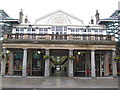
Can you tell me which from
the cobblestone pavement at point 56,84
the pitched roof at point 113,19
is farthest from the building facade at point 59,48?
the cobblestone pavement at point 56,84

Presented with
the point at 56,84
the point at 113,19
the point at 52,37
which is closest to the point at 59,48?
the point at 52,37

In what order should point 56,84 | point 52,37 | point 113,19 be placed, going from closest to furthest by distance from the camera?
point 56,84 → point 52,37 → point 113,19

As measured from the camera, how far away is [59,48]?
63.6 ft

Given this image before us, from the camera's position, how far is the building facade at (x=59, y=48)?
63.4 ft

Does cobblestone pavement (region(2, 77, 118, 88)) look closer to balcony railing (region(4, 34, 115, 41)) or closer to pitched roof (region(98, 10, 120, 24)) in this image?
balcony railing (region(4, 34, 115, 41))

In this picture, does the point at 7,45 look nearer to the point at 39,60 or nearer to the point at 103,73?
the point at 39,60

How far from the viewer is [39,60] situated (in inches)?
930

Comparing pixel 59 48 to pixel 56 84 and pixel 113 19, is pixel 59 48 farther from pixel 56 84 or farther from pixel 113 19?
pixel 113 19

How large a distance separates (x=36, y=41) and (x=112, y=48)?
369 inches

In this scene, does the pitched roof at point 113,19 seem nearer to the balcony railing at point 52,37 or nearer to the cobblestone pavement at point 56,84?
the balcony railing at point 52,37

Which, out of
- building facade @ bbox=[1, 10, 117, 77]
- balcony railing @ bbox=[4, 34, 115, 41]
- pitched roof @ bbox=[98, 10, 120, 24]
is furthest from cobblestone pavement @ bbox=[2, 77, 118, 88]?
pitched roof @ bbox=[98, 10, 120, 24]

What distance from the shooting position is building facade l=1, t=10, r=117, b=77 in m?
19.3

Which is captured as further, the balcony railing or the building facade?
the balcony railing

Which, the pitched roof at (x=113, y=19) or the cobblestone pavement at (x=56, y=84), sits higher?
the pitched roof at (x=113, y=19)
